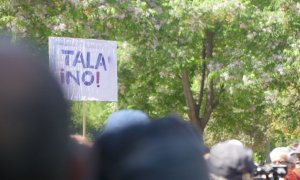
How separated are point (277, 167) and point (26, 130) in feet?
15.8

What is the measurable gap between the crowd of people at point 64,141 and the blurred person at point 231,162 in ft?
5.84

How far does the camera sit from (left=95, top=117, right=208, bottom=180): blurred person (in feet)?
3.64

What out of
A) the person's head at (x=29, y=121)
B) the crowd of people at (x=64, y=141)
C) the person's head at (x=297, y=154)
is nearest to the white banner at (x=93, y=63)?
the person's head at (x=297, y=154)

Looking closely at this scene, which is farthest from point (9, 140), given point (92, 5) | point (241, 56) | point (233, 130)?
point (233, 130)

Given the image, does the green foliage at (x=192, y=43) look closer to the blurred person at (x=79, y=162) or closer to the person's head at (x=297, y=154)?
the person's head at (x=297, y=154)

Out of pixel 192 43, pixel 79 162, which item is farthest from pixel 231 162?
pixel 192 43

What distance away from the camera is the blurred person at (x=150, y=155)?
3.64 feet

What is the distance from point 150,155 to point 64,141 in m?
0.37

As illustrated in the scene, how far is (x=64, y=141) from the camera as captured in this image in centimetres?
76

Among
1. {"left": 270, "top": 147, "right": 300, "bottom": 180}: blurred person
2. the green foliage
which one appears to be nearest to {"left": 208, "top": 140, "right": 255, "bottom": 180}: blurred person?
{"left": 270, "top": 147, "right": 300, "bottom": 180}: blurred person

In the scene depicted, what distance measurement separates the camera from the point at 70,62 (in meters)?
7.82

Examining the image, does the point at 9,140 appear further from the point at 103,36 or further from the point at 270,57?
the point at 270,57

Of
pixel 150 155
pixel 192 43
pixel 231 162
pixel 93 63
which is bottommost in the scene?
pixel 231 162

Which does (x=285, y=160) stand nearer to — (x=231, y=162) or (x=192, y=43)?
(x=231, y=162)
